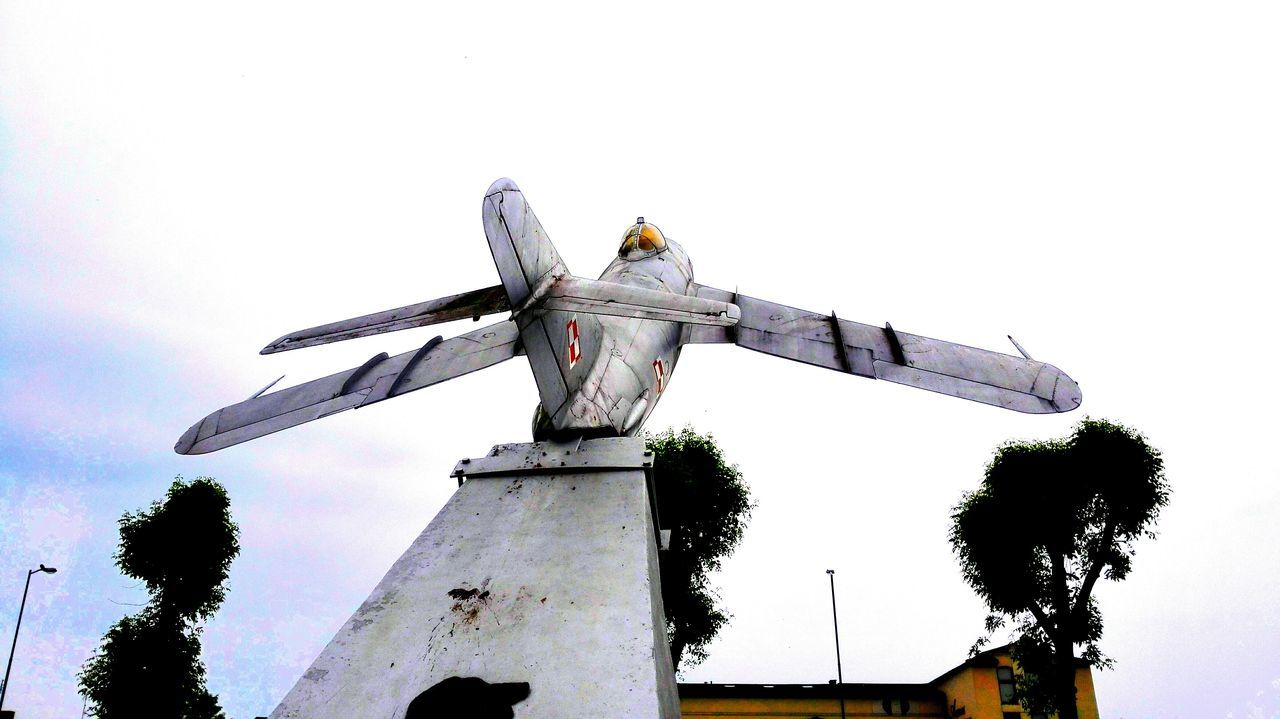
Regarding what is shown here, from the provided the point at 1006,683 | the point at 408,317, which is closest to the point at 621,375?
the point at 408,317

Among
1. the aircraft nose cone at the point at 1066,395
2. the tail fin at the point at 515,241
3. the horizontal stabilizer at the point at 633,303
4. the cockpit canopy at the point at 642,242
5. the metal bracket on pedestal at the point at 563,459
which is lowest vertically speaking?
the metal bracket on pedestal at the point at 563,459

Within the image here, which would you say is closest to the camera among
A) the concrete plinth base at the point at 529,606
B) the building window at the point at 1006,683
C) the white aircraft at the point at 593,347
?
the concrete plinth base at the point at 529,606

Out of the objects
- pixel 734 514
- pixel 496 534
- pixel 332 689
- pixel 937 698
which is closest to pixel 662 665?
pixel 496 534

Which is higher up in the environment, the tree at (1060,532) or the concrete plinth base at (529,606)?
the tree at (1060,532)

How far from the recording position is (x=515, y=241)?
687 cm

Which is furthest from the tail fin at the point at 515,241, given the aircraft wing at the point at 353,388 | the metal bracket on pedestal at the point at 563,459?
the aircraft wing at the point at 353,388

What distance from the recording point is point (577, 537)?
655 centimetres

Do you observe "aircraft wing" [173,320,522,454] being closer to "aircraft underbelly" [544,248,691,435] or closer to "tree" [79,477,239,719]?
"aircraft underbelly" [544,248,691,435]

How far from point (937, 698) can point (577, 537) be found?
3102cm

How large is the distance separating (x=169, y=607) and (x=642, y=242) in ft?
77.3

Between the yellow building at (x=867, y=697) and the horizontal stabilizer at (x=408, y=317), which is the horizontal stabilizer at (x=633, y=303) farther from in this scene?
the yellow building at (x=867, y=697)

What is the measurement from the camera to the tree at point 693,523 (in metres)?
25.2

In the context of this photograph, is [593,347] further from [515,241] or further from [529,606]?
[529,606]

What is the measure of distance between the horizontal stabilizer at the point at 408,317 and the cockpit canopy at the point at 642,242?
3208 mm
